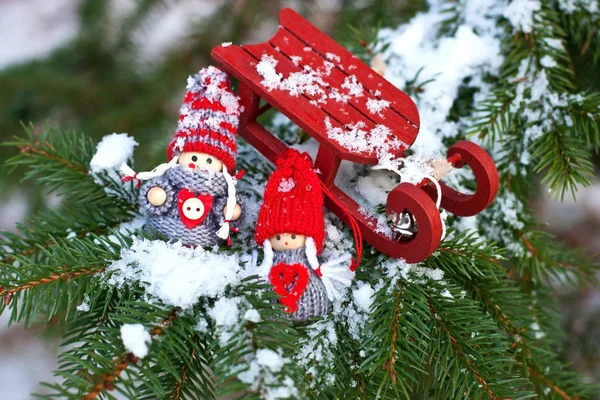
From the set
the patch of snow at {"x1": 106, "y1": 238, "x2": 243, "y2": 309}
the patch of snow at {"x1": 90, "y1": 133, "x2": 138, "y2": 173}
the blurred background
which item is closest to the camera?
the patch of snow at {"x1": 106, "y1": 238, "x2": 243, "y2": 309}

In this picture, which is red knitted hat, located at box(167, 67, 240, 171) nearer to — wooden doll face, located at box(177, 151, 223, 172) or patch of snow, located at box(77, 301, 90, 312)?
wooden doll face, located at box(177, 151, 223, 172)

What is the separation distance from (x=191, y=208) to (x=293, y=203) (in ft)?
0.56

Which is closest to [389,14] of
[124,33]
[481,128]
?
[481,128]

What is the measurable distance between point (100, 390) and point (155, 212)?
0.30m

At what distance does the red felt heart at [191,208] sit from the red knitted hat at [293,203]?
0.09 m

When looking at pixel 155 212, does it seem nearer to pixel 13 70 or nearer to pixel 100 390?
pixel 100 390

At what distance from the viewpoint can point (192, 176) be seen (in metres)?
0.85

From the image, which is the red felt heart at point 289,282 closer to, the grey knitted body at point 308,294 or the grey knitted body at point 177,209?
the grey knitted body at point 308,294

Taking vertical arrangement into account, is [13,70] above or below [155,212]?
above

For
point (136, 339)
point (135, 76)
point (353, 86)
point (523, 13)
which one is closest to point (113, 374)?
point (136, 339)

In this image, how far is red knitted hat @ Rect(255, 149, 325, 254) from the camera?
827 mm

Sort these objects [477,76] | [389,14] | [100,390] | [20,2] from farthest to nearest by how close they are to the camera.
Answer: [20,2], [389,14], [477,76], [100,390]

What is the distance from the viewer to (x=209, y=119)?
871 millimetres

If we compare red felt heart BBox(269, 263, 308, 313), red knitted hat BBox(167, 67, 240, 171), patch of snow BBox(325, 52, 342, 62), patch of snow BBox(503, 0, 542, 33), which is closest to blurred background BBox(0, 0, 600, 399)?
patch of snow BBox(503, 0, 542, 33)
